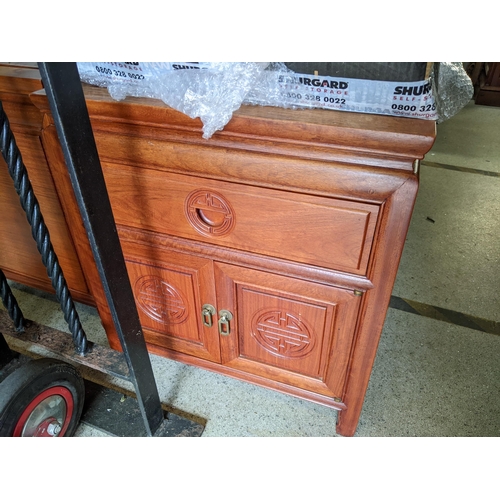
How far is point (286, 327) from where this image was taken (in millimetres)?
923

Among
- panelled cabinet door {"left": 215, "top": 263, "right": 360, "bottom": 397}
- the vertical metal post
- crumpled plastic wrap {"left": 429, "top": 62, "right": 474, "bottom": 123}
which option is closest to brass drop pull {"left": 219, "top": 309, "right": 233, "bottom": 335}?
panelled cabinet door {"left": 215, "top": 263, "right": 360, "bottom": 397}

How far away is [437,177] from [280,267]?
1.81 meters

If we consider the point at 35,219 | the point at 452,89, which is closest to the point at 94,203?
the point at 35,219

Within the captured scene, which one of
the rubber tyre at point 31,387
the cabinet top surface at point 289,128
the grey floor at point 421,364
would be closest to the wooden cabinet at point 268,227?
the cabinet top surface at point 289,128

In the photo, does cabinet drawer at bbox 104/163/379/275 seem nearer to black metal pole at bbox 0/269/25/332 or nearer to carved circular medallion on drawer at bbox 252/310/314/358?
carved circular medallion on drawer at bbox 252/310/314/358

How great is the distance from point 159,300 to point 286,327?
0.34 metres

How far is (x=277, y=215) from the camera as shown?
758mm

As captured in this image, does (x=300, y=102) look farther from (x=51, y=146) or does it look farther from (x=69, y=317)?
(x=69, y=317)

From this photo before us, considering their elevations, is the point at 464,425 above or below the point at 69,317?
below

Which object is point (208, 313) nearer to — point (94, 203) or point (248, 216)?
point (248, 216)

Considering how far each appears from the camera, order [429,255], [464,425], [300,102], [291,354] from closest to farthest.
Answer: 1. [300,102]
2. [291,354]
3. [464,425]
4. [429,255]

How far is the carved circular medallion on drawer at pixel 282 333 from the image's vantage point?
908 millimetres

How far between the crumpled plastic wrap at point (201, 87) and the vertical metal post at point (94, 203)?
16 cm

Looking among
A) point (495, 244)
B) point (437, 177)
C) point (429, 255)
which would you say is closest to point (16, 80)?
point (429, 255)
